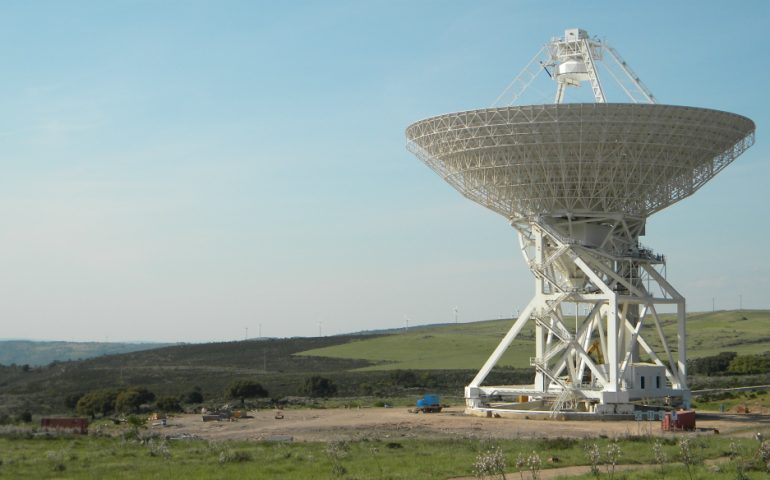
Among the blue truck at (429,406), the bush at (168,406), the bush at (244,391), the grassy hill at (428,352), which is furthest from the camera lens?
the grassy hill at (428,352)

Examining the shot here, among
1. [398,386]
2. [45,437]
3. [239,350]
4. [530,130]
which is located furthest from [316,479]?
[239,350]

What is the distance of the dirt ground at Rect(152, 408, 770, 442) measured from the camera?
4081 centimetres

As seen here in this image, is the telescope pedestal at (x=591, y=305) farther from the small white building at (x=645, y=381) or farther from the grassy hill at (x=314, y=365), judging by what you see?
the grassy hill at (x=314, y=365)

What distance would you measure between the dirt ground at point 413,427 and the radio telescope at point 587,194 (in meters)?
3.12

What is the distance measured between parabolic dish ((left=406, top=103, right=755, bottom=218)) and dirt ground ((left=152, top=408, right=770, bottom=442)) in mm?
10503

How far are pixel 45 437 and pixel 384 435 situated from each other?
1370cm

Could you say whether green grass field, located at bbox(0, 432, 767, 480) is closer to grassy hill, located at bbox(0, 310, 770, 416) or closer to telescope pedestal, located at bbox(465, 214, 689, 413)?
telescope pedestal, located at bbox(465, 214, 689, 413)

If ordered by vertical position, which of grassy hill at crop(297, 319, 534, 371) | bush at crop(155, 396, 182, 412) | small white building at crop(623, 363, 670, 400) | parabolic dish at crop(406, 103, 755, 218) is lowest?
bush at crop(155, 396, 182, 412)

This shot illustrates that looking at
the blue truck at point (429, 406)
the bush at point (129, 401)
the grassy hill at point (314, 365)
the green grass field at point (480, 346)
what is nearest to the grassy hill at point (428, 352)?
the green grass field at point (480, 346)

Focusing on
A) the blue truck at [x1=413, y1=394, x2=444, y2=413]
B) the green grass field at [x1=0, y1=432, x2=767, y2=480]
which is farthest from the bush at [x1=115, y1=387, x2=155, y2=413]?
the green grass field at [x1=0, y1=432, x2=767, y2=480]

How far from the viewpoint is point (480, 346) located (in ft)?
454

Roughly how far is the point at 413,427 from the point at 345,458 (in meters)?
14.1

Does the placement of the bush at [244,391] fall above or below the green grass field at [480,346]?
below

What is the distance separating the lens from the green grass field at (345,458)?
26.9m
